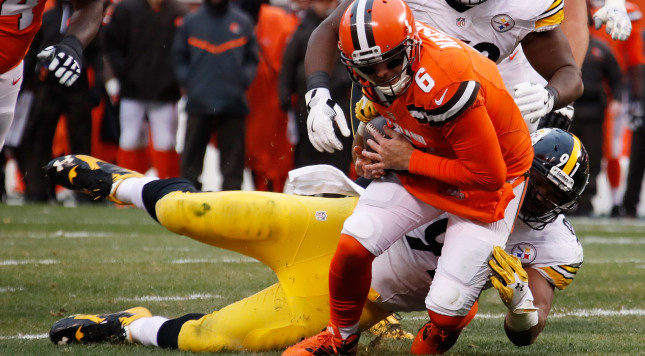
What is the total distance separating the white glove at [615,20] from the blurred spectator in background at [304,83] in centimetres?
360

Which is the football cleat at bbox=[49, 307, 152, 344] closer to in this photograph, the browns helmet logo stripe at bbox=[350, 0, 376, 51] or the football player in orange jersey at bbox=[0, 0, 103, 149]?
the football player in orange jersey at bbox=[0, 0, 103, 149]

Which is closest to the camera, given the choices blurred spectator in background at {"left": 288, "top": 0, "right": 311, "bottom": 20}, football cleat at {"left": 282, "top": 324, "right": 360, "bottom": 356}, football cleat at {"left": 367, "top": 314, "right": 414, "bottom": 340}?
football cleat at {"left": 282, "top": 324, "right": 360, "bottom": 356}

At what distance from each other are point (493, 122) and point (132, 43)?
617cm

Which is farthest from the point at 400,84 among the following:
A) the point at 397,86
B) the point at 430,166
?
the point at 430,166

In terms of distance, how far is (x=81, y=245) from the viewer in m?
6.56

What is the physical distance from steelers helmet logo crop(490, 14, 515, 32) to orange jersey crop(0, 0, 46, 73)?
2049mm

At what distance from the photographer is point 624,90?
36.9ft

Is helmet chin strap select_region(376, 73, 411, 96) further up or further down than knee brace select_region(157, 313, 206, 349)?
further up

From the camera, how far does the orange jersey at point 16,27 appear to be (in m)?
4.59

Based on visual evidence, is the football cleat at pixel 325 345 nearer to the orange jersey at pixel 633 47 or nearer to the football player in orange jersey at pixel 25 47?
the football player in orange jersey at pixel 25 47

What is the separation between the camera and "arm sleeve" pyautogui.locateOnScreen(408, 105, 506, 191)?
10.8 feet

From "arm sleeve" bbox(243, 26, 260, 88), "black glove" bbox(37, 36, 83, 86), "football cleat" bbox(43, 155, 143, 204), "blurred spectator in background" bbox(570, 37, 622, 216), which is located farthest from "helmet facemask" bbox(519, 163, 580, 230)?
"blurred spectator in background" bbox(570, 37, 622, 216)

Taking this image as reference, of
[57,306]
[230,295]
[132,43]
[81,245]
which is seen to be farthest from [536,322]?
[132,43]

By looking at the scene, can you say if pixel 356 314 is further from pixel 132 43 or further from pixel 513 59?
pixel 132 43
